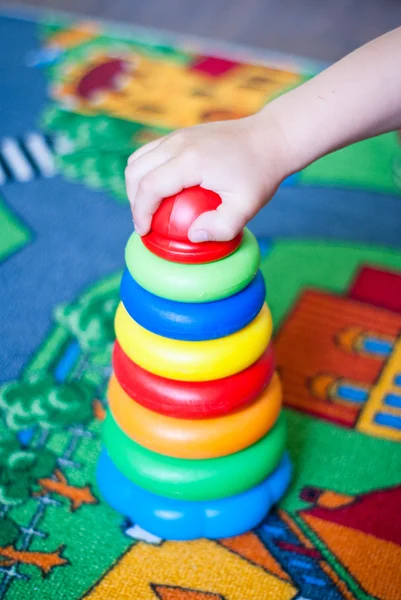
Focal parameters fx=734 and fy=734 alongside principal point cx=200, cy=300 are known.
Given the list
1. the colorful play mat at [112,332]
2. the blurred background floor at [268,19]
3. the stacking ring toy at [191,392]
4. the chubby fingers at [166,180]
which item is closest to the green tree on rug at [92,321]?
the colorful play mat at [112,332]

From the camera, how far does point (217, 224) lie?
0.63 meters

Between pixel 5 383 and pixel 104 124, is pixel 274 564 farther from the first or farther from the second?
pixel 104 124

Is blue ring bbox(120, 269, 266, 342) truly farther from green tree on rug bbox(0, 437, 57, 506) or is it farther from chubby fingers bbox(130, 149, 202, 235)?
green tree on rug bbox(0, 437, 57, 506)

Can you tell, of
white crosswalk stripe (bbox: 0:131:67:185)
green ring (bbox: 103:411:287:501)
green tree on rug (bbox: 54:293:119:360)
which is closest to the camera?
green ring (bbox: 103:411:287:501)

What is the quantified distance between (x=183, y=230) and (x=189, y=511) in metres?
0.30

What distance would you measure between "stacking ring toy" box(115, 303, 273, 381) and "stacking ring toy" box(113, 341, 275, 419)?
0.05 feet

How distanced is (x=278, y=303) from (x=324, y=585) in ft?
1.51

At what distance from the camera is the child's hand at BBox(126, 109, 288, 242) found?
63 cm

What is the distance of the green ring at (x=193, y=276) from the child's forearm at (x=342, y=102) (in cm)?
10

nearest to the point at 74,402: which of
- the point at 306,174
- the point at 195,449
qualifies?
the point at 195,449

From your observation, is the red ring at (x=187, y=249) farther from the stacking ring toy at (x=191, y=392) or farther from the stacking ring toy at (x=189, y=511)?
the stacking ring toy at (x=189, y=511)

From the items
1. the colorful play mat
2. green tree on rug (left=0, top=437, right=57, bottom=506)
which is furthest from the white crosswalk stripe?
green tree on rug (left=0, top=437, right=57, bottom=506)

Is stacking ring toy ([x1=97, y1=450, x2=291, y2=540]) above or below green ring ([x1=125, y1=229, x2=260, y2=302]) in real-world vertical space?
below

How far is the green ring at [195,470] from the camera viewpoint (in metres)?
0.73
